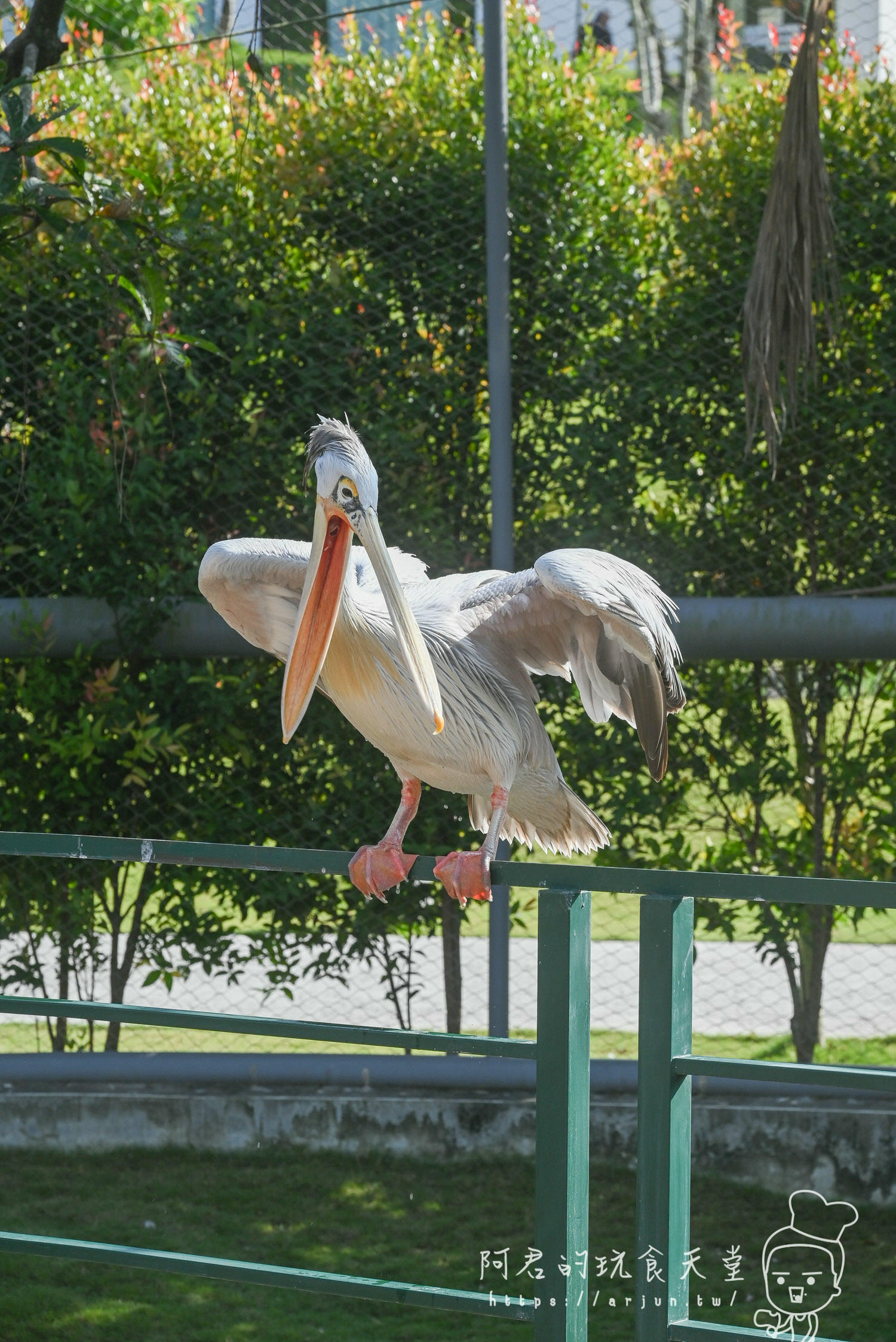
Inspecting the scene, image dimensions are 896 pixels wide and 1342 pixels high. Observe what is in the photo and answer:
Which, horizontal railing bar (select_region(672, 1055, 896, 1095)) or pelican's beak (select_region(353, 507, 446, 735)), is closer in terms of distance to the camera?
horizontal railing bar (select_region(672, 1055, 896, 1095))

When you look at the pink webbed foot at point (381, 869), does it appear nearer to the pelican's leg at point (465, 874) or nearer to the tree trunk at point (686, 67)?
the pelican's leg at point (465, 874)

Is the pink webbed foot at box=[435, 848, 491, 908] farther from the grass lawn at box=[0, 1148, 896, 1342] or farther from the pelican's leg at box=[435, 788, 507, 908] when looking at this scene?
the grass lawn at box=[0, 1148, 896, 1342]

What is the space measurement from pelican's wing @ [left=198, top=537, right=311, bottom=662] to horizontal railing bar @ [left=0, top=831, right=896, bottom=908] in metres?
0.69

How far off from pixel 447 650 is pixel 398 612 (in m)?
0.36

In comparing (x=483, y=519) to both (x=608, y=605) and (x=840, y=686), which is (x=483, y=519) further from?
(x=608, y=605)

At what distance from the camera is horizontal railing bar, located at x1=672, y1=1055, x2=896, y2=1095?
1778 mm

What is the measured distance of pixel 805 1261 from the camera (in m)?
3.67

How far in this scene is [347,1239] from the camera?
3762 mm

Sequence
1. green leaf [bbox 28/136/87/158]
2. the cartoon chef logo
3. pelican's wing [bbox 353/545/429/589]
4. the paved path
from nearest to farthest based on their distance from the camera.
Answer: green leaf [bbox 28/136/87/158], pelican's wing [bbox 353/545/429/589], the cartoon chef logo, the paved path

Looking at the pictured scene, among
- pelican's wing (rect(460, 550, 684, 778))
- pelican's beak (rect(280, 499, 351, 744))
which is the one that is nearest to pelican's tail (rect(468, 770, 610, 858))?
pelican's wing (rect(460, 550, 684, 778))

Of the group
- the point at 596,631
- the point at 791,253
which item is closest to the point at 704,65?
the point at 791,253

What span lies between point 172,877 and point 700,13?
740 centimetres

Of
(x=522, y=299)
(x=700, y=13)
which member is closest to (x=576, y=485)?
(x=522, y=299)

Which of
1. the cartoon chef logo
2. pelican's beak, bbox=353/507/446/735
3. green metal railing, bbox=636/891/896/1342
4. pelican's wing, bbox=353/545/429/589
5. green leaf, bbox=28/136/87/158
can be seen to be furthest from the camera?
the cartoon chef logo
